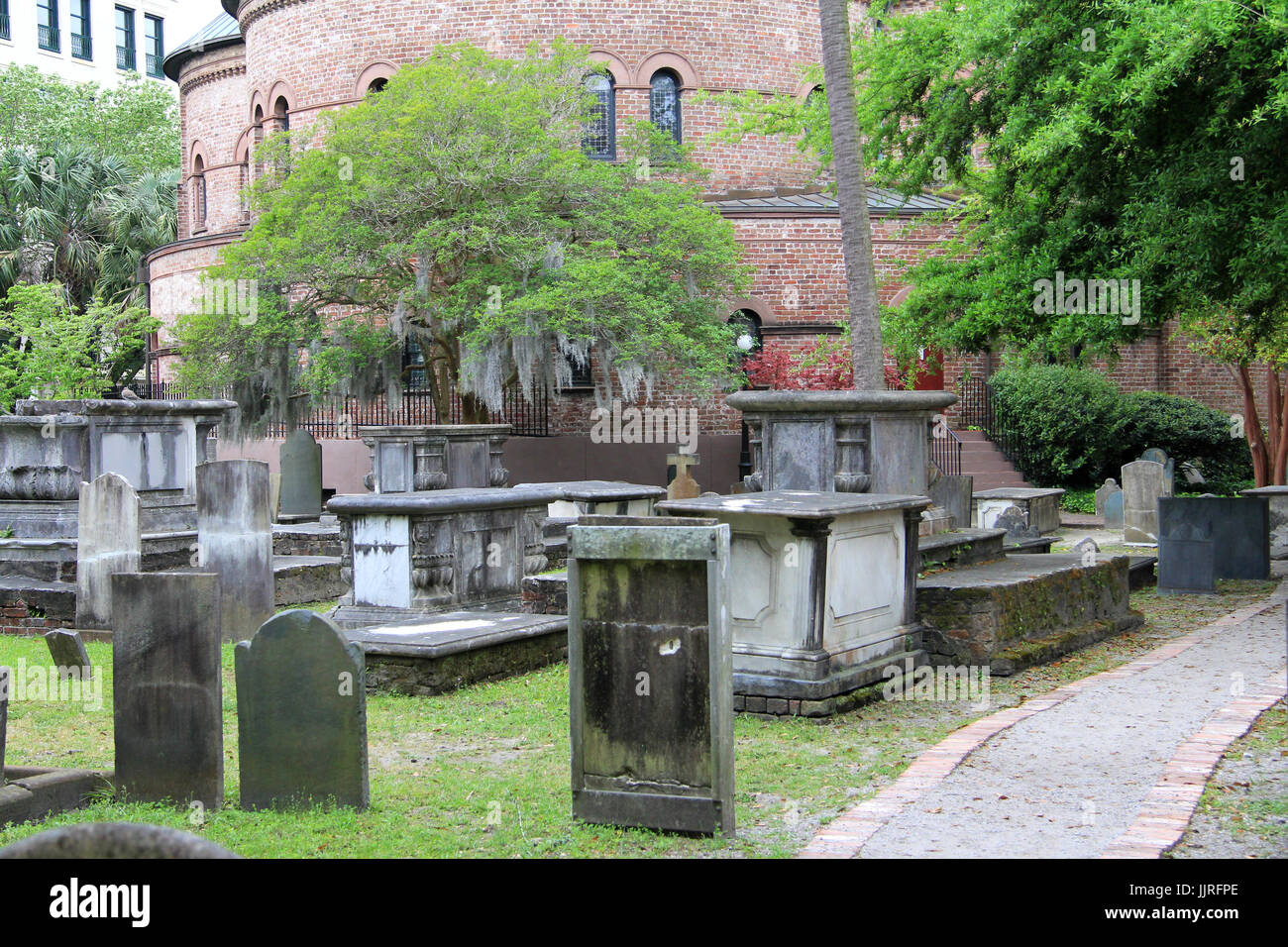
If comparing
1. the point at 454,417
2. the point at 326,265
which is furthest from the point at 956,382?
the point at 326,265

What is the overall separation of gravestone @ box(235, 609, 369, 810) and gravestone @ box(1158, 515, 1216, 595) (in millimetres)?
10667

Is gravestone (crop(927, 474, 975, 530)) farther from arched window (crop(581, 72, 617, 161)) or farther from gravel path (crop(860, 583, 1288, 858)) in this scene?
arched window (crop(581, 72, 617, 161))

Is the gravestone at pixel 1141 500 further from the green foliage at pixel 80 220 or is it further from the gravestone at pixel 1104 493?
the green foliage at pixel 80 220

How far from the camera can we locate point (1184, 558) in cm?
1405

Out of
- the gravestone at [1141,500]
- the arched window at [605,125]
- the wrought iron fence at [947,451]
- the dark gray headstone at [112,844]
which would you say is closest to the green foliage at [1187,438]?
the wrought iron fence at [947,451]

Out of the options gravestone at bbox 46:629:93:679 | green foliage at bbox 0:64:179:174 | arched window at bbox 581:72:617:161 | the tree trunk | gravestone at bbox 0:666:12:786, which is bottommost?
gravestone at bbox 46:629:93:679

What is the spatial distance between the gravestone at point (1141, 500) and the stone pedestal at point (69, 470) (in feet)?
42.7

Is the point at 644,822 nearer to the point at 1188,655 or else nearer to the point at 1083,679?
the point at 1083,679

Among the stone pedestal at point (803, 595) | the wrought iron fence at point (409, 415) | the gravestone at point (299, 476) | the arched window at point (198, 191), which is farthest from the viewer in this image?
the arched window at point (198, 191)

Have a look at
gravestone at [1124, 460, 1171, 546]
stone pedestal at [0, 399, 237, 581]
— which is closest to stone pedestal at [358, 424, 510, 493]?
stone pedestal at [0, 399, 237, 581]

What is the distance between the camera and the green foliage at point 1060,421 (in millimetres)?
26078

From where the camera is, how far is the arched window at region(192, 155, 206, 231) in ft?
122

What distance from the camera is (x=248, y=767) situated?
6.17m

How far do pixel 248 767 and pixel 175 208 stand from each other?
39129mm
